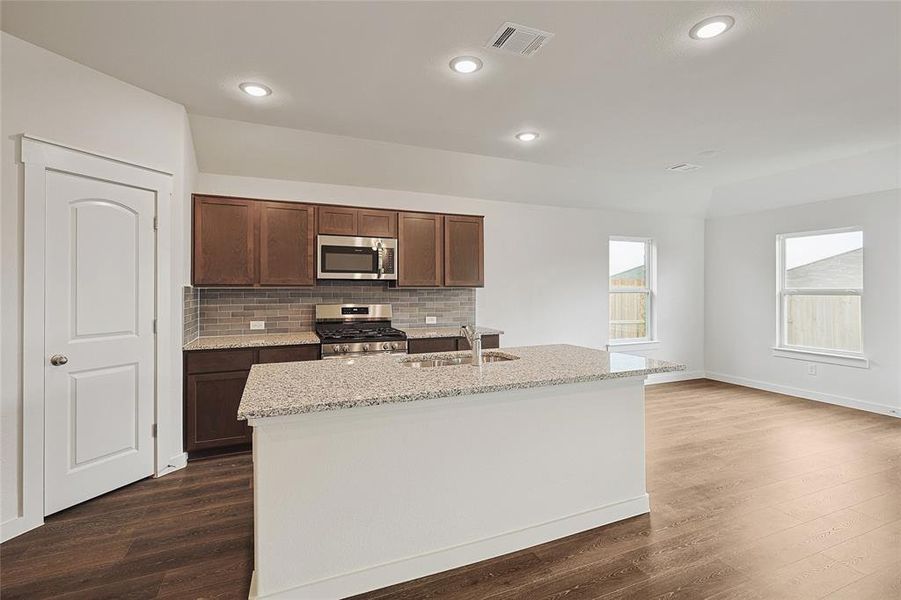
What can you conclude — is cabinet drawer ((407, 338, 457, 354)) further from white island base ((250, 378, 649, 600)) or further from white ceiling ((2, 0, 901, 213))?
white island base ((250, 378, 649, 600))

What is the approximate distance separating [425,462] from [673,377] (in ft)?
18.2

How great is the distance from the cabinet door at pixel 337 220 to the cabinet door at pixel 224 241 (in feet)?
1.95

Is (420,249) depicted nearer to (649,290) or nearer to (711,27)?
(711,27)

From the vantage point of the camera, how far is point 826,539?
238 cm

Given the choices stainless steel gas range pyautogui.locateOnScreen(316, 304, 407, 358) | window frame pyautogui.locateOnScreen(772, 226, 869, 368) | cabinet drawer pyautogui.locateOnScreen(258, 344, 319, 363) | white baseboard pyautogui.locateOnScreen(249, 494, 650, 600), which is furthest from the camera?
window frame pyautogui.locateOnScreen(772, 226, 869, 368)

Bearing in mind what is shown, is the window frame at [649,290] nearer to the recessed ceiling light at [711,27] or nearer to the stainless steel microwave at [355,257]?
the stainless steel microwave at [355,257]

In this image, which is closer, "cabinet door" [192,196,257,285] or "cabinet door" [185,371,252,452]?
"cabinet door" [185,371,252,452]

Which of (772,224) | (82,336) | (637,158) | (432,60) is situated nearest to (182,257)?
(82,336)

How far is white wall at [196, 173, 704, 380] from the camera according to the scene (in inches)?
203

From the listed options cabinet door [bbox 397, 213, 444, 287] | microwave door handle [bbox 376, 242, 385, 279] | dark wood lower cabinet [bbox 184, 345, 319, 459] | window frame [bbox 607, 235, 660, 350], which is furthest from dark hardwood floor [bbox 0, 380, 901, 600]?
window frame [bbox 607, 235, 660, 350]

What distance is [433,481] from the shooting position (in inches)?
83.8

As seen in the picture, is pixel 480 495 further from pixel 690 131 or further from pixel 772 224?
pixel 772 224

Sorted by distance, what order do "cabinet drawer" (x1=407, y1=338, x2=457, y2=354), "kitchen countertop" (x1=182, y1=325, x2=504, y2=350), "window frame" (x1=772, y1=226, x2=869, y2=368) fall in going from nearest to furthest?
1. "kitchen countertop" (x1=182, y1=325, x2=504, y2=350)
2. "cabinet drawer" (x1=407, y1=338, x2=457, y2=354)
3. "window frame" (x1=772, y1=226, x2=869, y2=368)

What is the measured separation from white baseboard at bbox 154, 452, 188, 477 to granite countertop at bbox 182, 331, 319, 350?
0.81 m
